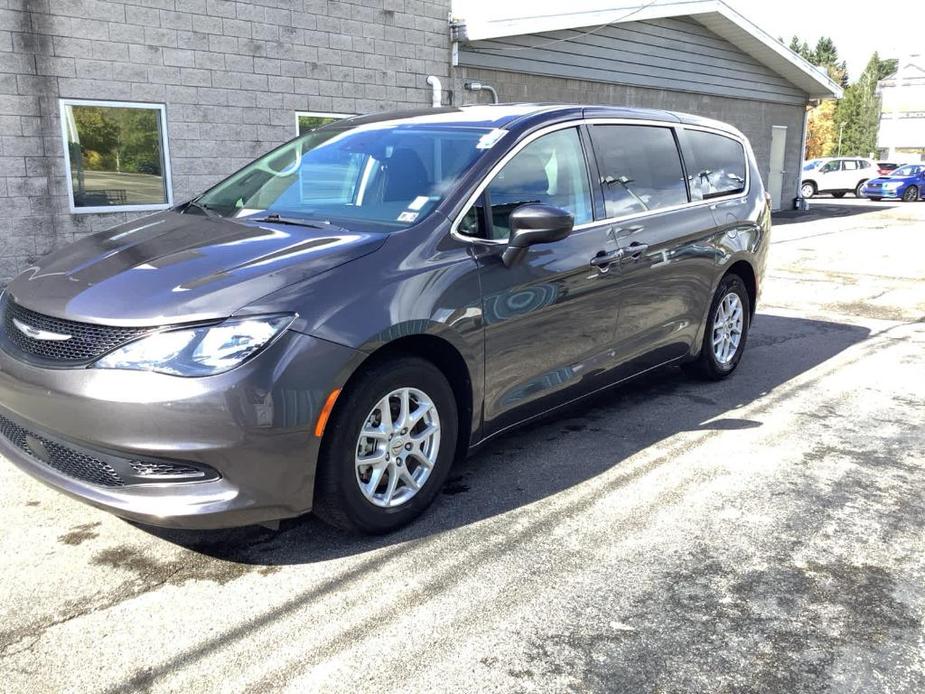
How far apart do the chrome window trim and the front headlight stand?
1.12 meters

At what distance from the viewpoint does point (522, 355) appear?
3941 mm

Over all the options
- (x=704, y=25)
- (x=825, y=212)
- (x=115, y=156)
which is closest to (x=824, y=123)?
(x=825, y=212)

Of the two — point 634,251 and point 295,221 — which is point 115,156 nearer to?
point 295,221

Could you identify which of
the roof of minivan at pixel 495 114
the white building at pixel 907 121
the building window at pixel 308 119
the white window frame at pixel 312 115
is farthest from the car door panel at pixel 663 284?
the white building at pixel 907 121

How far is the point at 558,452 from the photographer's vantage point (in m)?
4.52

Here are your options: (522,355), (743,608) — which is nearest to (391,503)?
(522,355)

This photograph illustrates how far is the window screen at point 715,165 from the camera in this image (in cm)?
548

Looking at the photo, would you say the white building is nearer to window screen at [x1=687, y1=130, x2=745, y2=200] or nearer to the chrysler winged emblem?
window screen at [x1=687, y1=130, x2=745, y2=200]

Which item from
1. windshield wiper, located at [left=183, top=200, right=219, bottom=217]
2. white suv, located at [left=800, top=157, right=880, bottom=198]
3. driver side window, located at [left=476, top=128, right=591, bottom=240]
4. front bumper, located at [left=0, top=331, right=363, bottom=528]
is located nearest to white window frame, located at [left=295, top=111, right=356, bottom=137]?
windshield wiper, located at [left=183, top=200, right=219, bottom=217]

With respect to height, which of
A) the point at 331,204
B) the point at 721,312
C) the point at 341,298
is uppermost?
the point at 331,204

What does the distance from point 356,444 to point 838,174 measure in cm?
3292

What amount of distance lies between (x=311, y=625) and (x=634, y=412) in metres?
2.96

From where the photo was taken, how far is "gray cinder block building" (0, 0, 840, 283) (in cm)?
853

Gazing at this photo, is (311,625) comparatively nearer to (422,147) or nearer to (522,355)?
(522,355)
